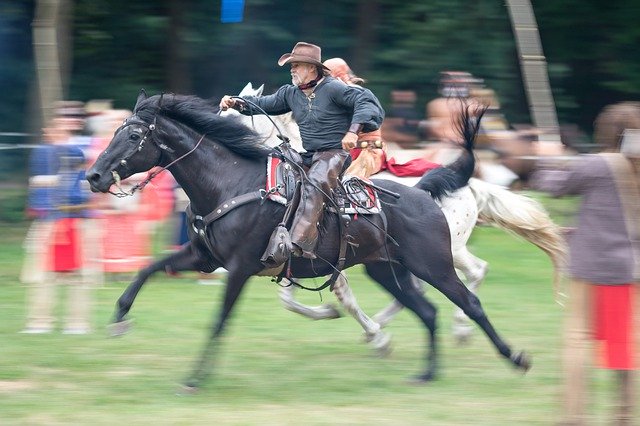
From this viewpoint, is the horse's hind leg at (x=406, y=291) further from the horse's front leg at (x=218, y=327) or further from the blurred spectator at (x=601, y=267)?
the blurred spectator at (x=601, y=267)

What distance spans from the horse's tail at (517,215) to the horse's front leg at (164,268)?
120 inches

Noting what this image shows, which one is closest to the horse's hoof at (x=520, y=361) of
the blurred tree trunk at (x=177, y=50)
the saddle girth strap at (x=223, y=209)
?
the saddle girth strap at (x=223, y=209)

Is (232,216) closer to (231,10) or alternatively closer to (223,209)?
(223,209)

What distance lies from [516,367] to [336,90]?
246 centimetres

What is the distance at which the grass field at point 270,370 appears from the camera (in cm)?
737

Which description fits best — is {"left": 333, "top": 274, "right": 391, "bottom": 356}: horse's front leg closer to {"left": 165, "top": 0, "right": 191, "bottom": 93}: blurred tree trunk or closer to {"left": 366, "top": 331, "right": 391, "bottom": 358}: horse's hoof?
{"left": 366, "top": 331, "right": 391, "bottom": 358}: horse's hoof

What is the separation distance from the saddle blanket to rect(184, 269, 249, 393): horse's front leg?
63cm

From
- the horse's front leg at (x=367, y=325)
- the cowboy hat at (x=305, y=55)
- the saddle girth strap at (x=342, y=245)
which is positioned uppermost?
the cowboy hat at (x=305, y=55)

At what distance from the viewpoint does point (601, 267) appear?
260 inches

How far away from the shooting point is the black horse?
8.00 metres

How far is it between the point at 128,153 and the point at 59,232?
2311 millimetres

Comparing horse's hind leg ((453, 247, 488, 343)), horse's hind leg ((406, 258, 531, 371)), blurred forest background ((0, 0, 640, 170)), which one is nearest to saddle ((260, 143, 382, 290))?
horse's hind leg ((406, 258, 531, 371))

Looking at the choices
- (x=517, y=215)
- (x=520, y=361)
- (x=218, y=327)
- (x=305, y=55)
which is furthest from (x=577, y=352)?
(x=517, y=215)

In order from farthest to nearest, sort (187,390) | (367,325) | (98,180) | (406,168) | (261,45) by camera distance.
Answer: (261,45)
(406,168)
(367,325)
(98,180)
(187,390)
